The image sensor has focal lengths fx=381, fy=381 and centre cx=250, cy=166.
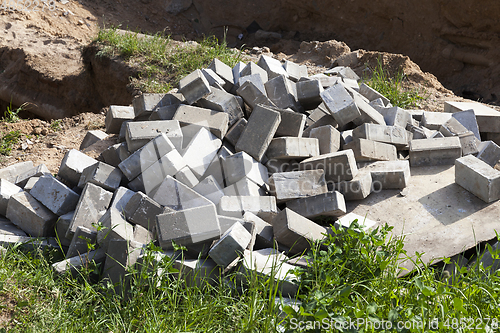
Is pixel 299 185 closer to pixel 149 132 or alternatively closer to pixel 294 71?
pixel 149 132

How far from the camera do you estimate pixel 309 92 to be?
4625 millimetres

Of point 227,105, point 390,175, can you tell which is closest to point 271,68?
point 227,105

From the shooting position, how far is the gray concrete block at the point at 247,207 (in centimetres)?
348

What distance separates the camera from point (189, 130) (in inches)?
163

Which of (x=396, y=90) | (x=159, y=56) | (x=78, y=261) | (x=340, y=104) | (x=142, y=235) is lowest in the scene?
(x=78, y=261)

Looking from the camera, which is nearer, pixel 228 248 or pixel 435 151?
pixel 228 248

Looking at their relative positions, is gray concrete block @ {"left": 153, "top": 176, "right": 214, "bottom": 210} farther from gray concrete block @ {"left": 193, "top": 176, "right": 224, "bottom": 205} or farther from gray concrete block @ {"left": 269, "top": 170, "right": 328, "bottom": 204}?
gray concrete block @ {"left": 269, "top": 170, "right": 328, "bottom": 204}

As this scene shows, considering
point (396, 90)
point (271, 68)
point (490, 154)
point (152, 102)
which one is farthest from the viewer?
point (396, 90)

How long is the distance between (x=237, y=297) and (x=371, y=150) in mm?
2099

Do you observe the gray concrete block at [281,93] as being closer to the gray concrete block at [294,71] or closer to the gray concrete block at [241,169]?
the gray concrete block at [294,71]

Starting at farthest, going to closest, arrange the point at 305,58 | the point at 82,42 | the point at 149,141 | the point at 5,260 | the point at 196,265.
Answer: the point at 82,42 < the point at 305,58 < the point at 149,141 < the point at 5,260 < the point at 196,265

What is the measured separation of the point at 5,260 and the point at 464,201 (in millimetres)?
4159

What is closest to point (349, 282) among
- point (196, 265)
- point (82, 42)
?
point (196, 265)

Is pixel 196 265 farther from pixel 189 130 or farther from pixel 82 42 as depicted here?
pixel 82 42
